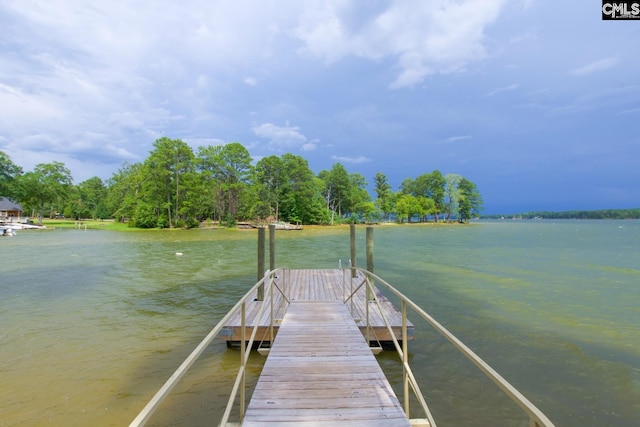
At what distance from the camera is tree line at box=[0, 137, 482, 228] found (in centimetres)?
5234

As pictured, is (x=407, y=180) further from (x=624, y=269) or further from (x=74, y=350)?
(x=74, y=350)

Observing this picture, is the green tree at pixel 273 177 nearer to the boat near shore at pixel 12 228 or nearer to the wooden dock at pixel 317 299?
the boat near shore at pixel 12 228

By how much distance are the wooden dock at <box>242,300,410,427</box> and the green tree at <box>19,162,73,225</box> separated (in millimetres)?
68688

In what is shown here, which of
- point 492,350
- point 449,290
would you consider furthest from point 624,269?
point 492,350

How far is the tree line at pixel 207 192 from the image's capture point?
2061 inches

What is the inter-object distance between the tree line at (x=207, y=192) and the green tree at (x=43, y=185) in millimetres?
133

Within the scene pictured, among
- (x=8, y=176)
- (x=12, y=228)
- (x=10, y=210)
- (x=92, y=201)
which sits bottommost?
(x=12, y=228)

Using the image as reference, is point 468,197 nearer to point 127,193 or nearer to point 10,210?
point 127,193

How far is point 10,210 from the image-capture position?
6044 centimetres

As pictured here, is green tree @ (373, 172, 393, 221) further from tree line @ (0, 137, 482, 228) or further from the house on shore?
the house on shore

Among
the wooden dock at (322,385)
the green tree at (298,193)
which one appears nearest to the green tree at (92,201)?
the green tree at (298,193)

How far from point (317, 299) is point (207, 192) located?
51.4 m

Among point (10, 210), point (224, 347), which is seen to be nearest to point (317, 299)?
point (224, 347)

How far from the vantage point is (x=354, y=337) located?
5027mm
